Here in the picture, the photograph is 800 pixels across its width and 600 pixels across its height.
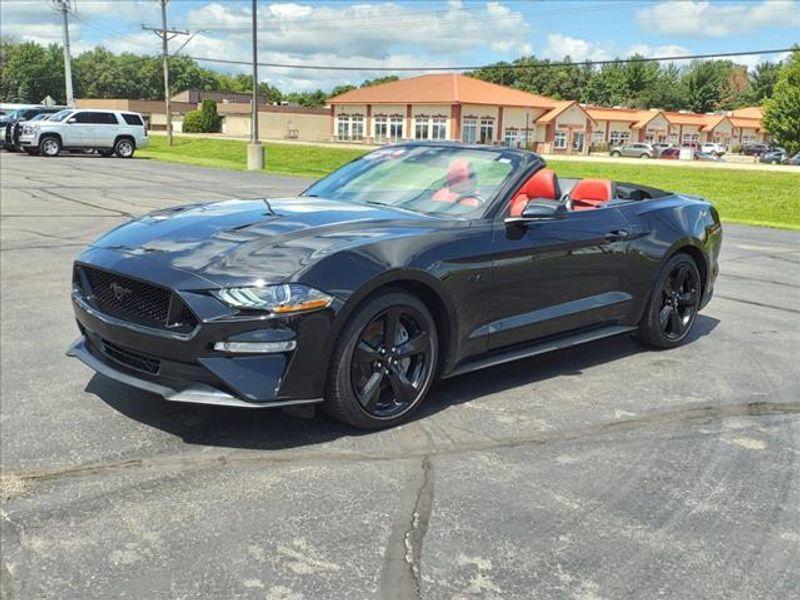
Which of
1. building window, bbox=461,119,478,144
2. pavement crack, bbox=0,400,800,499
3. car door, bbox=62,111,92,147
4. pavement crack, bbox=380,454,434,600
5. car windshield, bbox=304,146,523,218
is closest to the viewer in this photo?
pavement crack, bbox=380,454,434,600

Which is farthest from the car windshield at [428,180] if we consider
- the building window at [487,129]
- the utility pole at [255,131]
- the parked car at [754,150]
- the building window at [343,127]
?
the parked car at [754,150]

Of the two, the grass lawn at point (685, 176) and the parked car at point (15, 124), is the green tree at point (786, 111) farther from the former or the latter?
the parked car at point (15, 124)

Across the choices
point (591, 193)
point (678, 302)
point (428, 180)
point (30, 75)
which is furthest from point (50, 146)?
point (30, 75)

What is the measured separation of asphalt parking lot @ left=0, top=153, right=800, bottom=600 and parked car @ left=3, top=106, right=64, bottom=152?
105 ft

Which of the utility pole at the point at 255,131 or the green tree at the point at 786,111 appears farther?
the green tree at the point at 786,111

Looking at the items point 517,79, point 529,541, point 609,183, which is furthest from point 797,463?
point 517,79

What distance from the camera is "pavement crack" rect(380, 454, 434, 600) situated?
9.37 feet

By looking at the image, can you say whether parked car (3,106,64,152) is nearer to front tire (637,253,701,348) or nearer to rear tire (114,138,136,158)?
rear tire (114,138,136,158)

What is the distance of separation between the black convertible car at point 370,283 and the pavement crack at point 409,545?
2.14 ft

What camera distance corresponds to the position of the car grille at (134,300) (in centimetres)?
380

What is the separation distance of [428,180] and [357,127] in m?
74.3

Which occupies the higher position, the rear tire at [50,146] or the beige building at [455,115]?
the beige building at [455,115]

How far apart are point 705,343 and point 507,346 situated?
2.45 meters

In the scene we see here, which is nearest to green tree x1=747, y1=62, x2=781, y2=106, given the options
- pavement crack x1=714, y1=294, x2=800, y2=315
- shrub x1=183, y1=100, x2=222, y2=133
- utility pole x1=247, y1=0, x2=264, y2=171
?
shrub x1=183, y1=100, x2=222, y2=133
